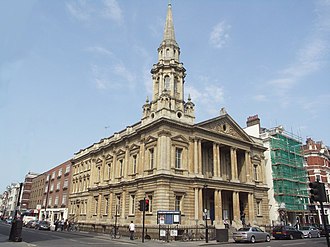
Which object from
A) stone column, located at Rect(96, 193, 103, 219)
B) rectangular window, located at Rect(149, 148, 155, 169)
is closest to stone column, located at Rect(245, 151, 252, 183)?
rectangular window, located at Rect(149, 148, 155, 169)

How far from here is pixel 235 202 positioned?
3772 centimetres

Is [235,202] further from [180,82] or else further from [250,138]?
[180,82]

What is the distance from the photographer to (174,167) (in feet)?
109

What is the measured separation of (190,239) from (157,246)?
6.89m

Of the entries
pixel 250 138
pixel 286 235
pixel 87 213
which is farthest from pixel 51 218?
pixel 286 235

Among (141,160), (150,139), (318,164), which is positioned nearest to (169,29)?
(150,139)

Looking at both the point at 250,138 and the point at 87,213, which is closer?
the point at 250,138

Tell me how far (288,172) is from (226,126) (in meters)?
19.4

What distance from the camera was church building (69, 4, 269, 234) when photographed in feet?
108

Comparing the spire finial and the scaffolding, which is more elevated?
the spire finial

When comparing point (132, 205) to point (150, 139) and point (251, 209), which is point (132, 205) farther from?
point (251, 209)

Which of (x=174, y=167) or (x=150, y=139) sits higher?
(x=150, y=139)

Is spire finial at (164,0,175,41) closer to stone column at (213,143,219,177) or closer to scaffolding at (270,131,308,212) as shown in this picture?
stone column at (213,143,219,177)

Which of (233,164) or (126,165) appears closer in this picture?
(233,164)
